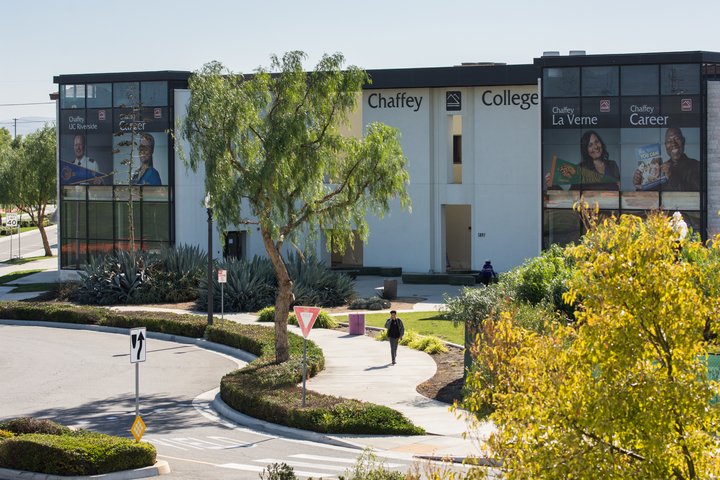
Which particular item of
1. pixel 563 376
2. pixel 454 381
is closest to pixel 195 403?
pixel 454 381

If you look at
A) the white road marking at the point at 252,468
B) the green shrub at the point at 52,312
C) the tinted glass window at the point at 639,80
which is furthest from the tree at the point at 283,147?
the tinted glass window at the point at 639,80

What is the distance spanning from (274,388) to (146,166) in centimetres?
2889

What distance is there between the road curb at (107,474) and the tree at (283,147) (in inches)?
391

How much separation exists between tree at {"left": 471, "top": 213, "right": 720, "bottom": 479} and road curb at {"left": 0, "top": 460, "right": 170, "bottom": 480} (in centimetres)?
996

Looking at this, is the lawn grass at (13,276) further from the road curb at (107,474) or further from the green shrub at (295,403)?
the road curb at (107,474)

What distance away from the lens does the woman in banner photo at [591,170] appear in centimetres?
4503

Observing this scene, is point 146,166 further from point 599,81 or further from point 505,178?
point 599,81

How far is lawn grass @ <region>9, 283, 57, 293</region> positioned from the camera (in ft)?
166

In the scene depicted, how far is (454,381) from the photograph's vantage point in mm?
26438

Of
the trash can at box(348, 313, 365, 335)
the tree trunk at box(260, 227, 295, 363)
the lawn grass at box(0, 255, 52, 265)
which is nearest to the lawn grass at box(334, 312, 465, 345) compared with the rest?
the trash can at box(348, 313, 365, 335)

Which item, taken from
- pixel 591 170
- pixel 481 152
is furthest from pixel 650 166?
pixel 481 152

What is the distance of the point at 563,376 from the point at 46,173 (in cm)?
6446

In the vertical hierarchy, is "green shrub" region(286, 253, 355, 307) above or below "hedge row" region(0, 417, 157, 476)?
above

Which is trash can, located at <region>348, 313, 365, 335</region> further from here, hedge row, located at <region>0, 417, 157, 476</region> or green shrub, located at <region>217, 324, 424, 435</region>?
hedge row, located at <region>0, 417, 157, 476</region>
